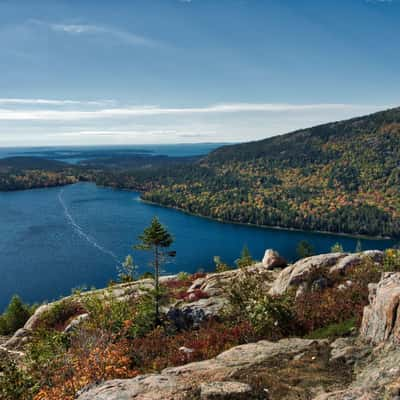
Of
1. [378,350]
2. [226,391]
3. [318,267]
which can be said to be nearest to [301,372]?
[378,350]

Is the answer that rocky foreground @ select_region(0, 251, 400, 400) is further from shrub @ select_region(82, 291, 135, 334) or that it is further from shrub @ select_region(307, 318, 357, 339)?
shrub @ select_region(82, 291, 135, 334)

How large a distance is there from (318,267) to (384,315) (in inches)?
651

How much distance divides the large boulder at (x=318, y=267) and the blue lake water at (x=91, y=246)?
8391 cm

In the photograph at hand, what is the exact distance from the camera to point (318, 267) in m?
31.5

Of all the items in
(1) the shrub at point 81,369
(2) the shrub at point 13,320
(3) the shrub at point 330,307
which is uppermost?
Result: (3) the shrub at point 330,307

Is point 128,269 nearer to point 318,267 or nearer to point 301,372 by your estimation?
point 318,267

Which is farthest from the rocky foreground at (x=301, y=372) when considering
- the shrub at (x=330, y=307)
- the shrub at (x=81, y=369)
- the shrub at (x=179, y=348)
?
the shrub at (x=330, y=307)

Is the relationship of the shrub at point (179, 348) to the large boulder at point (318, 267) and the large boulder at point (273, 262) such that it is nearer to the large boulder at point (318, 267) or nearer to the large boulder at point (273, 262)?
the large boulder at point (318, 267)

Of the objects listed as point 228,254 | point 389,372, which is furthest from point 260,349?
point 228,254

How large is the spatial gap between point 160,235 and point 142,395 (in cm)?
2185

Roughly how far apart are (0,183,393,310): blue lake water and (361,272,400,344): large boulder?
97.1 meters

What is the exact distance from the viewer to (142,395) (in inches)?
513

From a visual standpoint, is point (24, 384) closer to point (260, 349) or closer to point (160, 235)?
point (260, 349)

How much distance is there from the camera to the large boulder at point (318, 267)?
1212 inches
